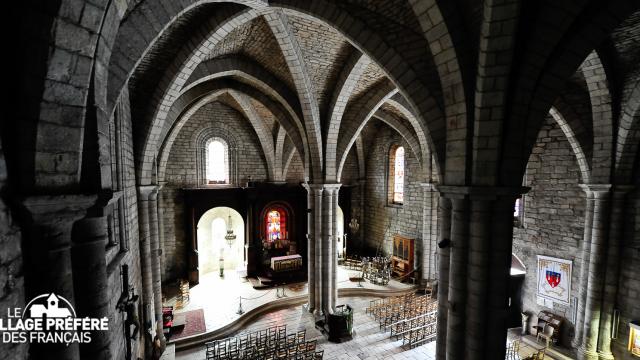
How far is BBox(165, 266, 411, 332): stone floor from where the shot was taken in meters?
10.0

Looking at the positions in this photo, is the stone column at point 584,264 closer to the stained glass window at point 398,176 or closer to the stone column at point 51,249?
the stained glass window at point 398,176

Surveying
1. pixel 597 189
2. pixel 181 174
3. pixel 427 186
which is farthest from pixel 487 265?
pixel 181 174

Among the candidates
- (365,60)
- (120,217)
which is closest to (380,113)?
(365,60)

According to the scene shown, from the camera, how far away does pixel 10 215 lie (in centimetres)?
169

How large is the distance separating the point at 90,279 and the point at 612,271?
10.9 meters

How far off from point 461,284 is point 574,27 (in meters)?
3.73

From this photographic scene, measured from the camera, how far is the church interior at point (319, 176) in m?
1.89

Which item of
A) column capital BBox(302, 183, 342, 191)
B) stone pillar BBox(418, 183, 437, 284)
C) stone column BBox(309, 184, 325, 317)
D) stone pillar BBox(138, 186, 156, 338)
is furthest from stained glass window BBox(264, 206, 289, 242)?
stone pillar BBox(138, 186, 156, 338)

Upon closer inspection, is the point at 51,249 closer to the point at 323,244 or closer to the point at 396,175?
the point at 323,244

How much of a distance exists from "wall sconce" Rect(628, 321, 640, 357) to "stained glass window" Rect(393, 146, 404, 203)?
8.90 metres

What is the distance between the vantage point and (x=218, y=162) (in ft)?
46.9

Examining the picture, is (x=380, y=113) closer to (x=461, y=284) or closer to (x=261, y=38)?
(x=261, y=38)

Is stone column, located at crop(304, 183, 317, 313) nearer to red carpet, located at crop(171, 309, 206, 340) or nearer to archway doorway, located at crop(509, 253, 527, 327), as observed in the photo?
red carpet, located at crop(171, 309, 206, 340)

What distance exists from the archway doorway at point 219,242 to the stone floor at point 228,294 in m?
→ 0.63
